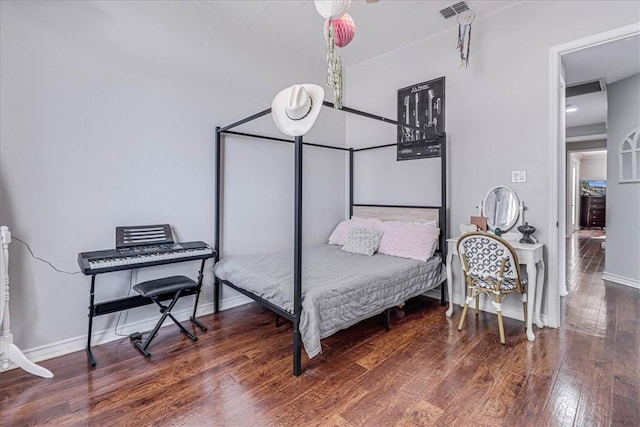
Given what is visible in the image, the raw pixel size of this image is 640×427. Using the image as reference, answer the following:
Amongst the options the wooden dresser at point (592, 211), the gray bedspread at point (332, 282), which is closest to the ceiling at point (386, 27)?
the gray bedspread at point (332, 282)

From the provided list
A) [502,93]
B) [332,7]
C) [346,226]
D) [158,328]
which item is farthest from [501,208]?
[158,328]

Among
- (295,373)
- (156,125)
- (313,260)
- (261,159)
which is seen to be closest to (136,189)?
(156,125)

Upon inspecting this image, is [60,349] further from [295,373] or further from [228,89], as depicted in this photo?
[228,89]

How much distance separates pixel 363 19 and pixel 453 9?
821 mm

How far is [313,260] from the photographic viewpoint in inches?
118

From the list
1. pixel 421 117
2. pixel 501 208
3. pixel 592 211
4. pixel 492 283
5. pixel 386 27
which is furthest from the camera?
pixel 592 211

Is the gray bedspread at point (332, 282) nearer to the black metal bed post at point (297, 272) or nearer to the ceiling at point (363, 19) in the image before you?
the black metal bed post at point (297, 272)

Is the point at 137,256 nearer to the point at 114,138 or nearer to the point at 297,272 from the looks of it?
the point at 114,138

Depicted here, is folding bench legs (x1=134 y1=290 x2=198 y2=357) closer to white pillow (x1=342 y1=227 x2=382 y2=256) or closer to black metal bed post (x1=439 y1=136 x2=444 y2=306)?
white pillow (x1=342 y1=227 x2=382 y2=256)

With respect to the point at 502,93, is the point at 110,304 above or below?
below

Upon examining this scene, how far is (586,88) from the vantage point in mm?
4129

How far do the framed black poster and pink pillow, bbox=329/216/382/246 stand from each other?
83cm

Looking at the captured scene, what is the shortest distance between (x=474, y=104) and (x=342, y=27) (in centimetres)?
195

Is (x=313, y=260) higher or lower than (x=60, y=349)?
higher
